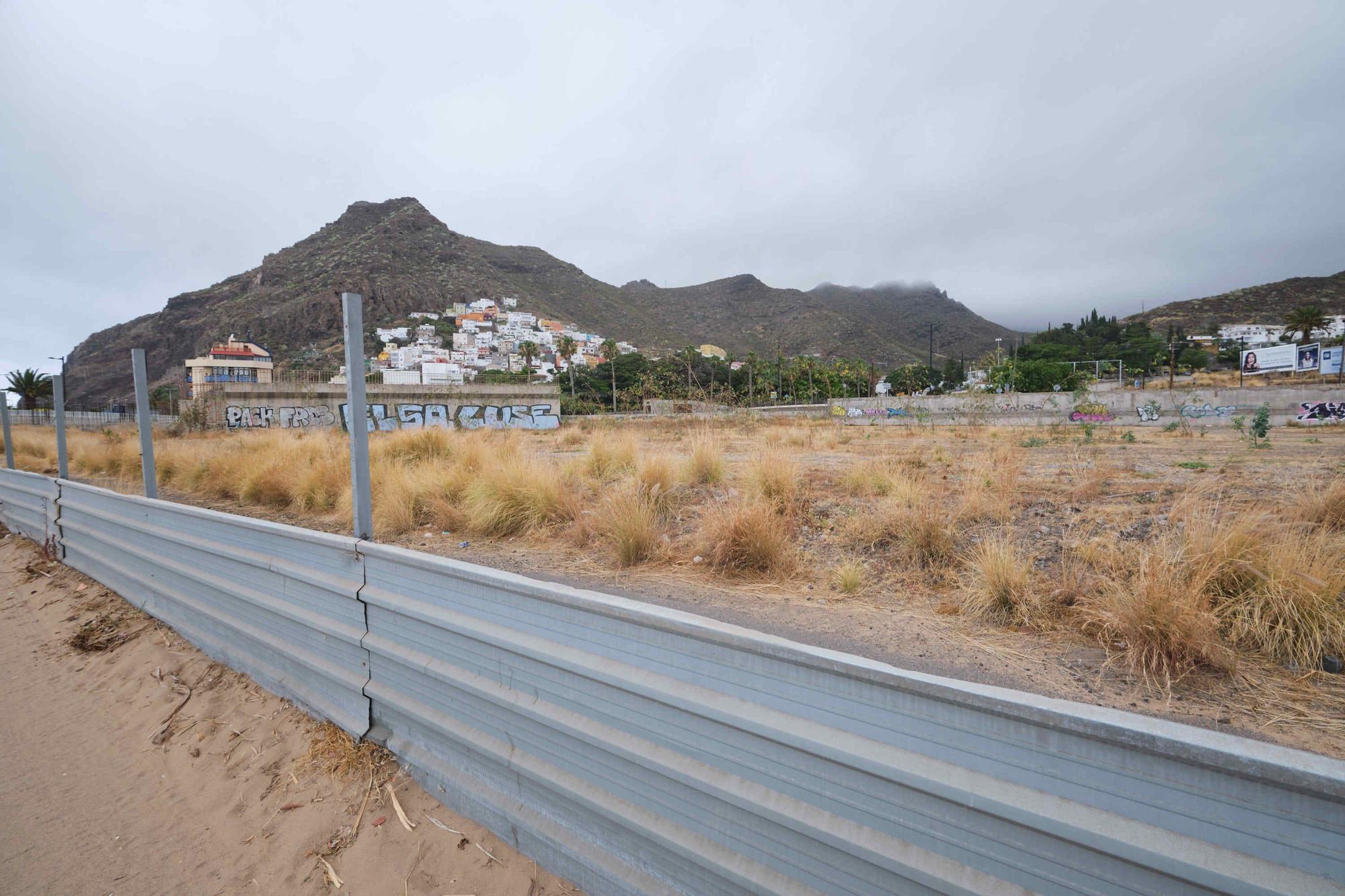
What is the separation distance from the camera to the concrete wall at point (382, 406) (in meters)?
29.5

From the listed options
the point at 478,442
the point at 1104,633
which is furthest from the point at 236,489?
the point at 1104,633

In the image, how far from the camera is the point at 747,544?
4508 mm

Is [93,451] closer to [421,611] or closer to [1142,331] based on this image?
[421,611]

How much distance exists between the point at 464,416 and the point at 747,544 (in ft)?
97.5

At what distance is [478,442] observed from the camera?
9.59 metres

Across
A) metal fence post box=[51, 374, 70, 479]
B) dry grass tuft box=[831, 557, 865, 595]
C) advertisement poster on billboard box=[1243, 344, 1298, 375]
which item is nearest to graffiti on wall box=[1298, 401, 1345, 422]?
→ advertisement poster on billboard box=[1243, 344, 1298, 375]

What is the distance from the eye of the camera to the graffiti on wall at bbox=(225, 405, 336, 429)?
29828mm

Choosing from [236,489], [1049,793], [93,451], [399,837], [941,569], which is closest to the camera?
[1049,793]

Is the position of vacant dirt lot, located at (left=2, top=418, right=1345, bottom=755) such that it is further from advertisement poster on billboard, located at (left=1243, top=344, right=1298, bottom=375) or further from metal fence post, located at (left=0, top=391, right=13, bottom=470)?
advertisement poster on billboard, located at (left=1243, top=344, right=1298, bottom=375)

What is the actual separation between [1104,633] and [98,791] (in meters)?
5.31

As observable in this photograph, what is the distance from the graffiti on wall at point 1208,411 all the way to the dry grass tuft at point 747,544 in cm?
3361

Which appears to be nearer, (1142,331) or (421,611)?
(421,611)

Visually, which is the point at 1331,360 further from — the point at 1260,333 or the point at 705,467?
the point at 705,467

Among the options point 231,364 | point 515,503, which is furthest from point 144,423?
point 231,364
